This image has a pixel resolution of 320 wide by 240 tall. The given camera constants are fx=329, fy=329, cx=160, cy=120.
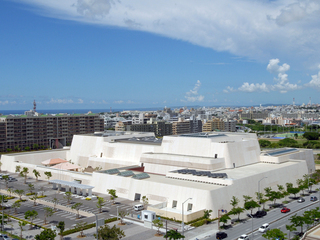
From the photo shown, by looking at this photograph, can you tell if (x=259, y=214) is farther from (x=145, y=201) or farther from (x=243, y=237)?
(x=145, y=201)

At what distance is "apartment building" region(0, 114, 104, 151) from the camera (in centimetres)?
12825

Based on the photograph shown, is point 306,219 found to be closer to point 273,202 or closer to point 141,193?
point 273,202

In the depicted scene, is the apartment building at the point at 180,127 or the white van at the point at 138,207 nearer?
the white van at the point at 138,207

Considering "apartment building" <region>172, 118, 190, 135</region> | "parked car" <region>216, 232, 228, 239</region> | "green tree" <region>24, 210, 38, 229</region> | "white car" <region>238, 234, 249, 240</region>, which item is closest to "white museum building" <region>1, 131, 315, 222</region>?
"parked car" <region>216, 232, 228, 239</region>

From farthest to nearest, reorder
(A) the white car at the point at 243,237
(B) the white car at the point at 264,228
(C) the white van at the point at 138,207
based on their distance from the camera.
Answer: (C) the white van at the point at 138,207 → (B) the white car at the point at 264,228 → (A) the white car at the point at 243,237

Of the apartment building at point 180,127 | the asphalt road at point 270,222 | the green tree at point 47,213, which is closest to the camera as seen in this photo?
the asphalt road at point 270,222

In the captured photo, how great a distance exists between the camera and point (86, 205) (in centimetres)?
6100

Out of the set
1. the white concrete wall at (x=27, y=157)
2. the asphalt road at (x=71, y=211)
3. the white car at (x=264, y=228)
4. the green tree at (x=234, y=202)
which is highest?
the white concrete wall at (x=27, y=157)

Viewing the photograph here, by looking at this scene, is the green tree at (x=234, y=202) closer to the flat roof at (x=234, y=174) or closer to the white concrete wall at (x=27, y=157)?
the flat roof at (x=234, y=174)

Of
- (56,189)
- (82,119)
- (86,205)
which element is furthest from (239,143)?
(82,119)

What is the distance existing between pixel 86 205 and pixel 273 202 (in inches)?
1397

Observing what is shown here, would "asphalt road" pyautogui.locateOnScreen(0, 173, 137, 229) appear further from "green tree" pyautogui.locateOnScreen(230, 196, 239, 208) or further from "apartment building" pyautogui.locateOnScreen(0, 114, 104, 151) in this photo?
"apartment building" pyautogui.locateOnScreen(0, 114, 104, 151)

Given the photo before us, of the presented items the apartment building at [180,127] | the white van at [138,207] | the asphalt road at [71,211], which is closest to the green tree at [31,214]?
the asphalt road at [71,211]

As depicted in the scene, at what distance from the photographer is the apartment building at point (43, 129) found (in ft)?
A: 421
